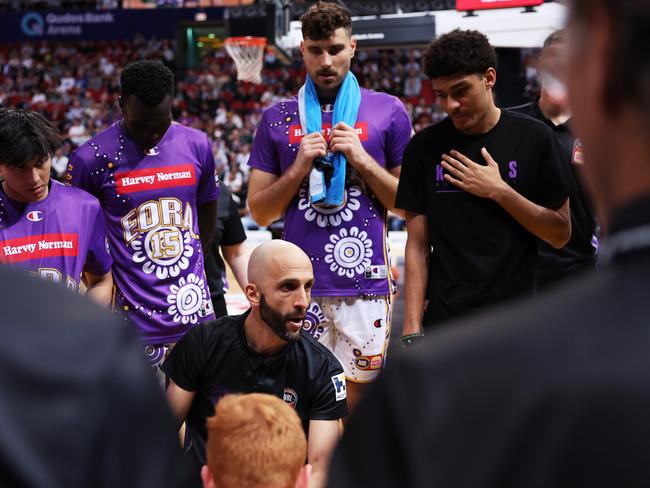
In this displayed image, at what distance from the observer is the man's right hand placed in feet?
13.1

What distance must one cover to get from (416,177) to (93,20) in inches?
963

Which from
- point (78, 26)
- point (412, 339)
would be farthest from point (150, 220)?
point (78, 26)

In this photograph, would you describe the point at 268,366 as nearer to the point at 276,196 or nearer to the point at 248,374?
the point at 248,374

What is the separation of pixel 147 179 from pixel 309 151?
79 cm

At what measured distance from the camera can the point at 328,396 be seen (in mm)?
3721

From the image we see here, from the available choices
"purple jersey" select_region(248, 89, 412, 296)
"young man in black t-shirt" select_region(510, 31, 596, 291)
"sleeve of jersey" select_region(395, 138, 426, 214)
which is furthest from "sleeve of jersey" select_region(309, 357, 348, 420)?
"young man in black t-shirt" select_region(510, 31, 596, 291)

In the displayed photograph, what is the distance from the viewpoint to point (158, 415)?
91 centimetres

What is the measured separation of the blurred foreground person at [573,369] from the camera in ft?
2.44

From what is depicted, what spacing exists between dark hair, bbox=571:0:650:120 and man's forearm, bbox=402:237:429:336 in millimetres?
2769

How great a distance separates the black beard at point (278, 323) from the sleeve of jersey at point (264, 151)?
0.82 meters

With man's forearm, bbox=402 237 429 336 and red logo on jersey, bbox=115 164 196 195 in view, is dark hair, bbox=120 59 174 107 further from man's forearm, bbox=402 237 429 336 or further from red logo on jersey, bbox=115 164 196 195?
man's forearm, bbox=402 237 429 336

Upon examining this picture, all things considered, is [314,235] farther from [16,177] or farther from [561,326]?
[561,326]

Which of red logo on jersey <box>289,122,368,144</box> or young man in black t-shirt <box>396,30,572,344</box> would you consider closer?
young man in black t-shirt <box>396,30,572,344</box>

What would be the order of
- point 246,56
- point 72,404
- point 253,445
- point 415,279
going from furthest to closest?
1. point 246,56
2. point 415,279
3. point 253,445
4. point 72,404
